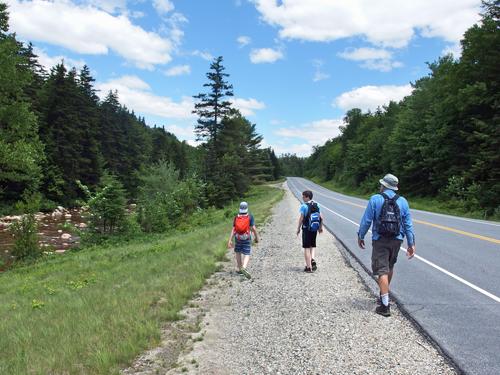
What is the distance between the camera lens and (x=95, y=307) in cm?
707

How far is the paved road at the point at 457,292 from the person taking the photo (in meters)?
5.06

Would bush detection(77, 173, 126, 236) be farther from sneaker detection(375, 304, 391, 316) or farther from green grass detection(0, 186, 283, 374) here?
sneaker detection(375, 304, 391, 316)

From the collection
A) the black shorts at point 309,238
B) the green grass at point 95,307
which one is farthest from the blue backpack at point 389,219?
the green grass at point 95,307

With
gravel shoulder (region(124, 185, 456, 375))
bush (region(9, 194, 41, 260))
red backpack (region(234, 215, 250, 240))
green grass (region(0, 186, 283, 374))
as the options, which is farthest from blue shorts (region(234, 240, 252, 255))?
bush (region(9, 194, 41, 260))

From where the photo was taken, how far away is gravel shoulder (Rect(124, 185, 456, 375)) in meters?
4.69

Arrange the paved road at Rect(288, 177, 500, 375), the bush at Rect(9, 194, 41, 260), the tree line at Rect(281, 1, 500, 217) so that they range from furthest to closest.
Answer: the tree line at Rect(281, 1, 500, 217) < the bush at Rect(9, 194, 41, 260) < the paved road at Rect(288, 177, 500, 375)

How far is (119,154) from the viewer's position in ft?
213

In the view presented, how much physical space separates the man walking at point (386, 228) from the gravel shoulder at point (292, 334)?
0.53 meters

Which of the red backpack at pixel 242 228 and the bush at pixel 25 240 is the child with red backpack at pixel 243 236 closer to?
the red backpack at pixel 242 228

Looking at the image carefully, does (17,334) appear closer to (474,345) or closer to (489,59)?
(474,345)

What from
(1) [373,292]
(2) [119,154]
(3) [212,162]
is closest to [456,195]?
(3) [212,162]

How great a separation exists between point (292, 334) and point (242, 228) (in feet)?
13.3

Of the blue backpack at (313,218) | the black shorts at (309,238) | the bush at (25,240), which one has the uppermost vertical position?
the blue backpack at (313,218)

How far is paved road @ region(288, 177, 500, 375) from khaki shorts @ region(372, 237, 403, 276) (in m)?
0.77
